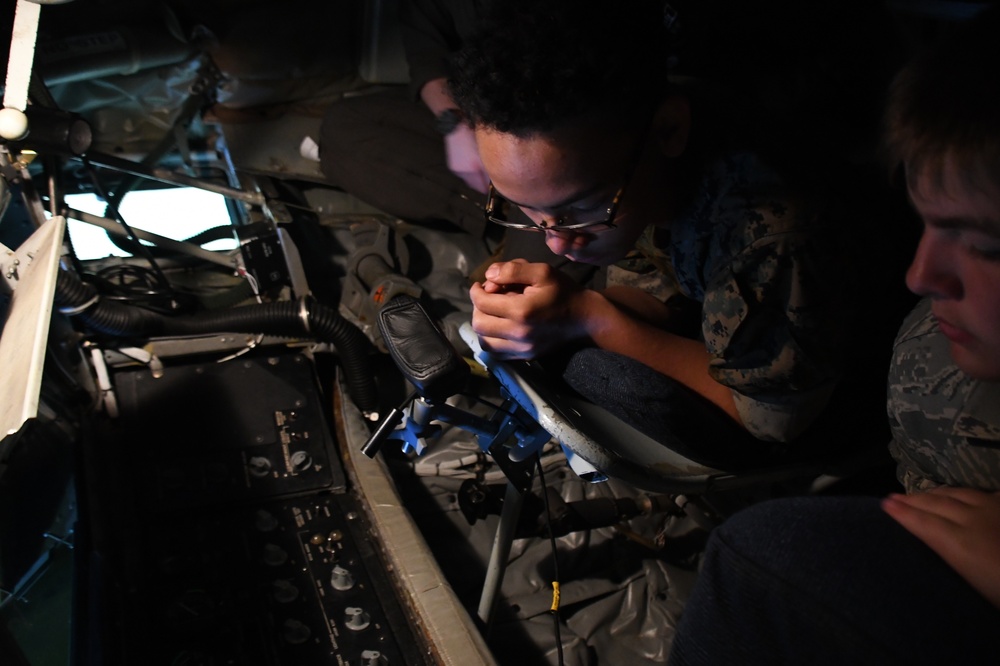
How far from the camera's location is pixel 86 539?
4.42 ft

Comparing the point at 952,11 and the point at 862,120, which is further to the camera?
the point at 862,120

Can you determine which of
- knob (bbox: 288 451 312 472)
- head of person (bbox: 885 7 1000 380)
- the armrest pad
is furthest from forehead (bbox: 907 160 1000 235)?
knob (bbox: 288 451 312 472)

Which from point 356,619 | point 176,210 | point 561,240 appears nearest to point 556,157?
point 561,240

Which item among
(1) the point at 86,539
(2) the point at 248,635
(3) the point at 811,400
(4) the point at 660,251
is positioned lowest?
(2) the point at 248,635

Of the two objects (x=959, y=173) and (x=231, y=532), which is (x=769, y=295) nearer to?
(x=959, y=173)

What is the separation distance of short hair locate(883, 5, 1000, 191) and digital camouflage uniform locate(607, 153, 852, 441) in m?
0.27

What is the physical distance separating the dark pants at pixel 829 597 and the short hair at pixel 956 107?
308 millimetres

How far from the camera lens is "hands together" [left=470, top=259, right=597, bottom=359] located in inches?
43.3

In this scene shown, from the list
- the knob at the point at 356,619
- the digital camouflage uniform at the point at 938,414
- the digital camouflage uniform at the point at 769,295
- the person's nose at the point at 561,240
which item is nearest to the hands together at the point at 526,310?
the person's nose at the point at 561,240

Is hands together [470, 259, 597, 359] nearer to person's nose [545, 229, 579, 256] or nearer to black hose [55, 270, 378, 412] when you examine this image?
person's nose [545, 229, 579, 256]

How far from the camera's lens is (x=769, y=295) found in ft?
3.24

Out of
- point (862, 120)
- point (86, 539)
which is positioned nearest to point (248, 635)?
point (86, 539)

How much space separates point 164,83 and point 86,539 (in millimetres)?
1631

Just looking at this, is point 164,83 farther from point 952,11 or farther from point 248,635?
point 952,11
